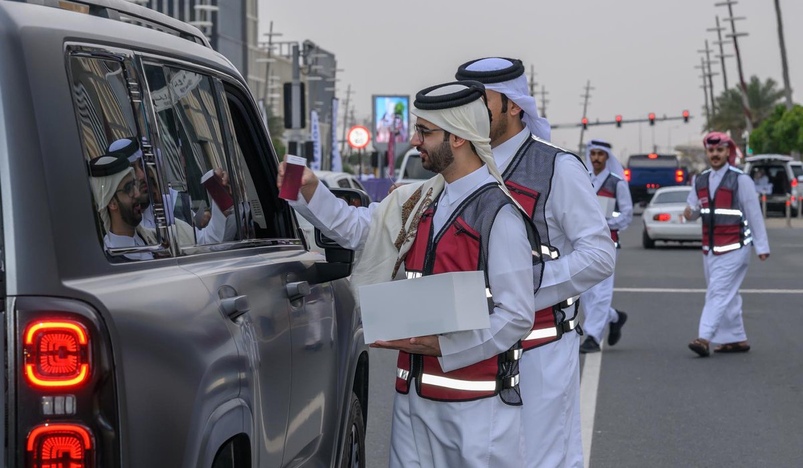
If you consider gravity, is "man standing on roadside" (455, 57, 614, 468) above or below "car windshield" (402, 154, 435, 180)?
below

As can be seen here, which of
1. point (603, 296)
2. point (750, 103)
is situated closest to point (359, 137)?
point (603, 296)

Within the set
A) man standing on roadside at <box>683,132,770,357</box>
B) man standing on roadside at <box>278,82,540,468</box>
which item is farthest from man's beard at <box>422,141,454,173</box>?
man standing on roadside at <box>683,132,770,357</box>

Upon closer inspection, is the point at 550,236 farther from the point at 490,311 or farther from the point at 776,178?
the point at 776,178

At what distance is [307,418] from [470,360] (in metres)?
0.77

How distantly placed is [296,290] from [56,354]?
1637mm

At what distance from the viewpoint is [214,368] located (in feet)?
10.9

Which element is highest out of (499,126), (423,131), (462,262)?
(499,126)

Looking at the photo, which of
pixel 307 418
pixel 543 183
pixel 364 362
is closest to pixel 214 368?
pixel 307 418

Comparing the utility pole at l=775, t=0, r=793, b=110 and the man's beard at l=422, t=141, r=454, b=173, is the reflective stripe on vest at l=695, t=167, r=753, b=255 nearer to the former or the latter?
the man's beard at l=422, t=141, r=454, b=173

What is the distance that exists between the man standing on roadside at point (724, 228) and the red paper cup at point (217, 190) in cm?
782

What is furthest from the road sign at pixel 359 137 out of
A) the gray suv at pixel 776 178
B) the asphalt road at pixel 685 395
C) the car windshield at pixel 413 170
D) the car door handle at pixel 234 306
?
the car door handle at pixel 234 306

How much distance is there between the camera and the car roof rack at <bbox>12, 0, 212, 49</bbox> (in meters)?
3.56

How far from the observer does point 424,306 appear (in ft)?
12.3

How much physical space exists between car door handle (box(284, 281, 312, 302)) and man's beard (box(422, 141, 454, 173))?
0.62m
